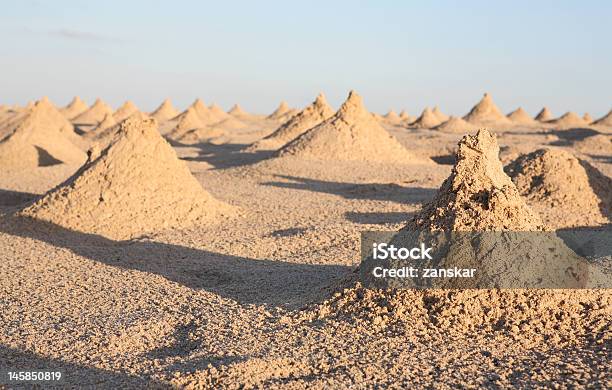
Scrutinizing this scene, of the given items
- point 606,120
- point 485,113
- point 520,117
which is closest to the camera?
point 606,120

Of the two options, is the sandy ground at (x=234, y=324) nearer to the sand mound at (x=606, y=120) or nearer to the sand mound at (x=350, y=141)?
the sand mound at (x=350, y=141)

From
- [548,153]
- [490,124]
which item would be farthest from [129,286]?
[490,124]

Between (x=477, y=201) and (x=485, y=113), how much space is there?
38.9 metres

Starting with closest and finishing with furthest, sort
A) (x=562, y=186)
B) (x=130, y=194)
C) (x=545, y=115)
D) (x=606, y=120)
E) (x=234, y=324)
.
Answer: (x=234, y=324) < (x=130, y=194) < (x=562, y=186) < (x=606, y=120) < (x=545, y=115)

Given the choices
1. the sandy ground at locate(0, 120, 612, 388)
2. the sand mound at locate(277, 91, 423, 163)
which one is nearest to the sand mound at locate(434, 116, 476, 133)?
the sand mound at locate(277, 91, 423, 163)

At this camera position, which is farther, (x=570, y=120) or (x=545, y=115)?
(x=545, y=115)

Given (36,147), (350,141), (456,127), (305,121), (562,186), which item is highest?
(456,127)

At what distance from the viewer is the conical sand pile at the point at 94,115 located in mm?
45466

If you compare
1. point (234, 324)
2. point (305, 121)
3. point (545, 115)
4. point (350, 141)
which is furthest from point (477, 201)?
point (545, 115)

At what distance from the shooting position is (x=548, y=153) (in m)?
12.0

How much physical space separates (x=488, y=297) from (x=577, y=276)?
79 cm

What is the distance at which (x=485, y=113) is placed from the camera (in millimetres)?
42781

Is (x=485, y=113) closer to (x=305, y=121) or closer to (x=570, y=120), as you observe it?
(x=570, y=120)

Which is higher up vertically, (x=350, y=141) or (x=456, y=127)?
(x=456, y=127)
